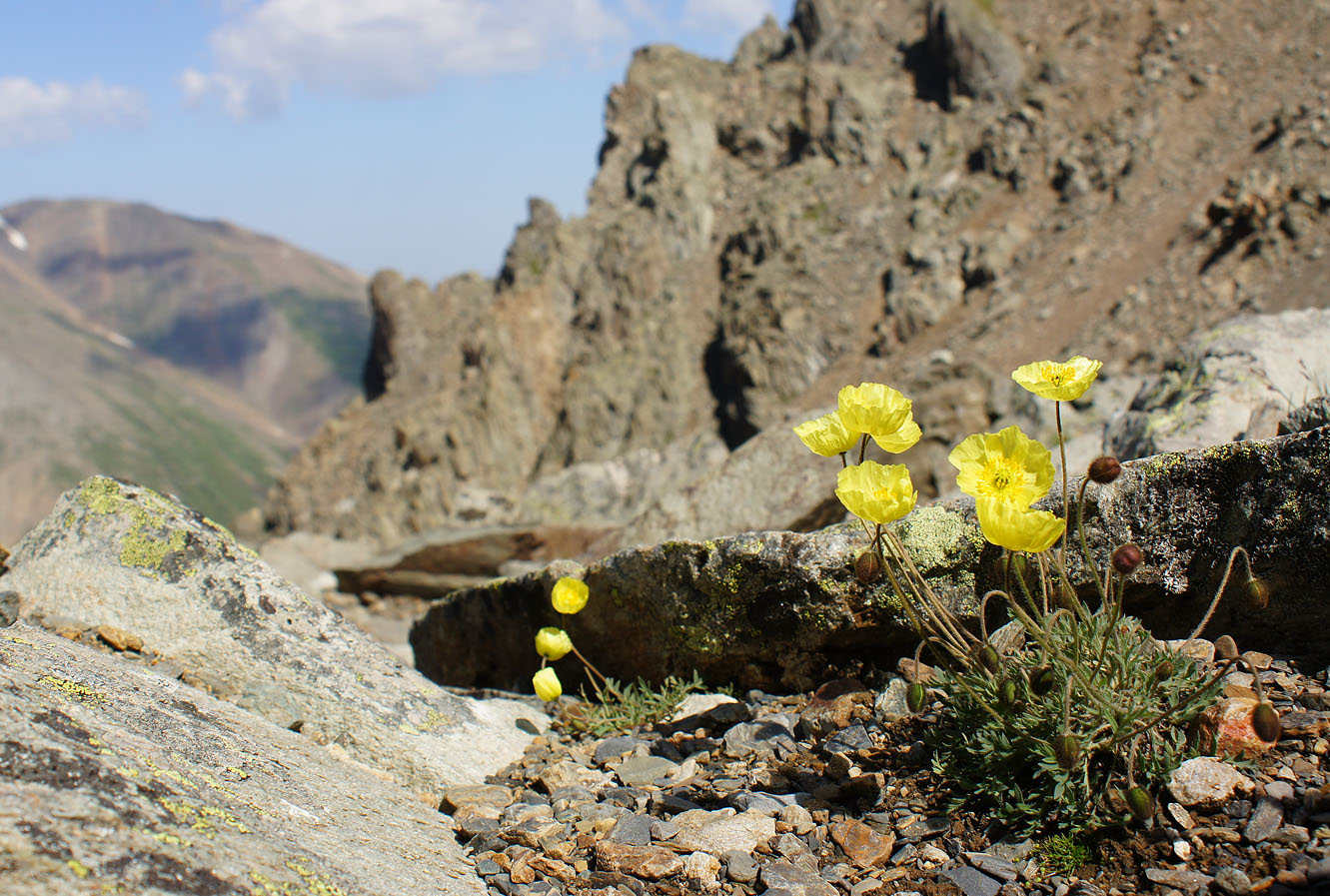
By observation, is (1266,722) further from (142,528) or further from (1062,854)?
(142,528)

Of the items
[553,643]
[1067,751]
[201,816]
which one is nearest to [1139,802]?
[1067,751]

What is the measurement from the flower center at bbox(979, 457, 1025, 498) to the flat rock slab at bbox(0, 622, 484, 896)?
2.34 metres

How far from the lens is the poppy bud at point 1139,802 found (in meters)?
2.78

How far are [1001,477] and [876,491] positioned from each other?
480 millimetres

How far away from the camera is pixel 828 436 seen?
3385 millimetres

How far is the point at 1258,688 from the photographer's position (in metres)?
2.86

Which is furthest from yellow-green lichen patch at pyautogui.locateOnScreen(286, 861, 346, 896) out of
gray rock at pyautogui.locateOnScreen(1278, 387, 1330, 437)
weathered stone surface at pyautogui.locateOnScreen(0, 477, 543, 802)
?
gray rock at pyautogui.locateOnScreen(1278, 387, 1330, 437)

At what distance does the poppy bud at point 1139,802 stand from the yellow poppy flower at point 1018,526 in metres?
0.81

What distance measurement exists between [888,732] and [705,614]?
137cm

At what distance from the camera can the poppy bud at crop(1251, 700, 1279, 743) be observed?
2.81m

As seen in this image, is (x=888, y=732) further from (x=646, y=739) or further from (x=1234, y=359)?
(x=1234, y=359)

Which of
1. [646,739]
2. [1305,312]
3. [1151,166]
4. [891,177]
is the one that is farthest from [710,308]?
[646,739]

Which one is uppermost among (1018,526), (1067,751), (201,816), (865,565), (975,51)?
(975,51)

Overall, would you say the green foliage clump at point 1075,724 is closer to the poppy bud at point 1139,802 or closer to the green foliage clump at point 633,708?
the poppy bud at point 1139,802
